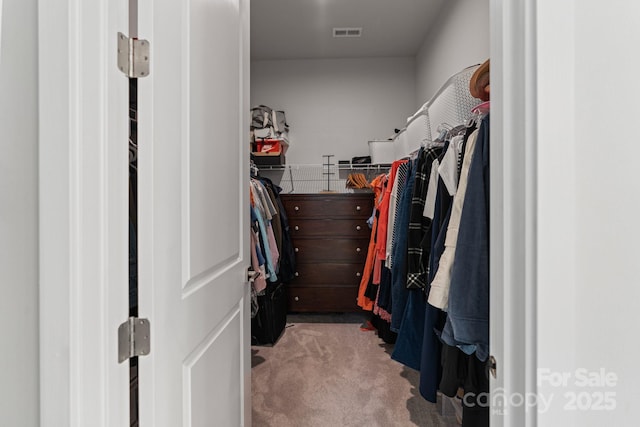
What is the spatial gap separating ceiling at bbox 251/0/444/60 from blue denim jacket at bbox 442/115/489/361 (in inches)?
88.5

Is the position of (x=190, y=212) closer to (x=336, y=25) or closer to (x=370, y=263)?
(x=370, y=263)

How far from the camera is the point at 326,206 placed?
3188mm

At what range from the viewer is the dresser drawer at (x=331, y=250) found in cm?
321

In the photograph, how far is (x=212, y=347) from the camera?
3.14 feet

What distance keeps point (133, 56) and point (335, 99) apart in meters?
3.23

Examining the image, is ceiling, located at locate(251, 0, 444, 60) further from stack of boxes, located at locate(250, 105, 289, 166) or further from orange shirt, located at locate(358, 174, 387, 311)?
orange shirt, located at locate(358, 174, 387, 311)
